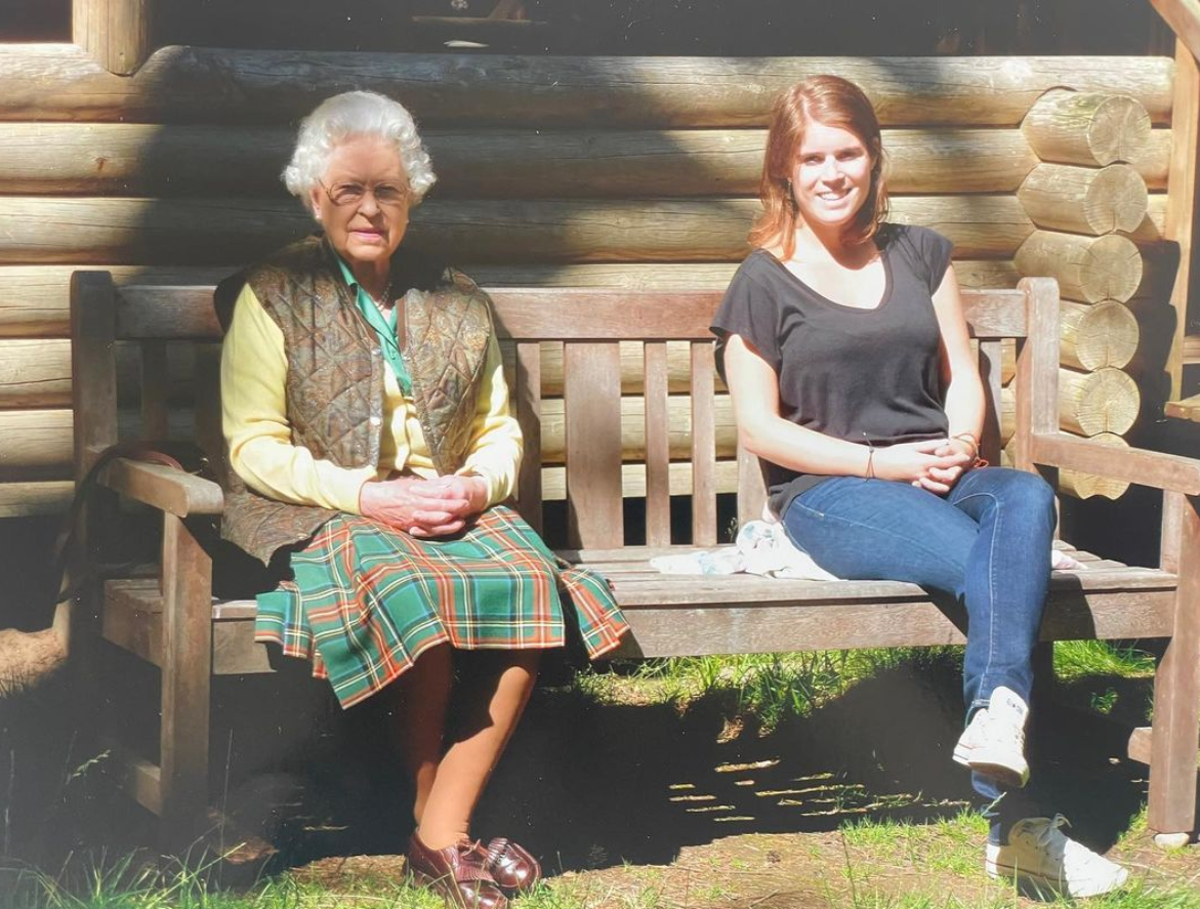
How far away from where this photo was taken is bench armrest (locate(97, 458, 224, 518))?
11.3 feet

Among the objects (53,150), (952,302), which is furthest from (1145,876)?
(53,150)

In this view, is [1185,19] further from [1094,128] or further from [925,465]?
[925,465]

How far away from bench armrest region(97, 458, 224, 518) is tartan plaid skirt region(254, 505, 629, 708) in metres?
0.24

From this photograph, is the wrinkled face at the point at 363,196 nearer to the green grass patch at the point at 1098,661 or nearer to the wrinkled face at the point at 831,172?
the wrinkled face at the point at 831,172

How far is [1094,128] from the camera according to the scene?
18.5 feet

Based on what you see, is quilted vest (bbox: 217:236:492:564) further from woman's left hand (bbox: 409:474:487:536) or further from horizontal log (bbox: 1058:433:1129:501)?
horizontal log (bbox: 1058:433:1129:501)

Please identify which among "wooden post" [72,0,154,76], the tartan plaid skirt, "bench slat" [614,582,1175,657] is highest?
"wooden post" [72,0,154,76]

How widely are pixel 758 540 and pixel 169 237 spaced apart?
224cm

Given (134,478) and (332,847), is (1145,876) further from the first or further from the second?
(134,478)

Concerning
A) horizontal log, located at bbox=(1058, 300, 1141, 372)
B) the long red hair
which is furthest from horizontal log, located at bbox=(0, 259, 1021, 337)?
the long red hair

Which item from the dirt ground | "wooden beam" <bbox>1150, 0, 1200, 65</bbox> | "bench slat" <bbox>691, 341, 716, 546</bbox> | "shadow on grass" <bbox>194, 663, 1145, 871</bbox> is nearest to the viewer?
the dirt ground

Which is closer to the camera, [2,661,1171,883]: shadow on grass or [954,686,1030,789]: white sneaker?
[954,686,1030,789]: white sneaker

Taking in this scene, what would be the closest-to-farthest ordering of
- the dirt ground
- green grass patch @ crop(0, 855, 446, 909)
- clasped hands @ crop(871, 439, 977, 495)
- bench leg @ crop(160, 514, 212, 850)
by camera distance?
green grass patch @ crop(0, 855, 446, 909)
bench leg @ crop(160, 514, 212, 850)
the dirt ground
clasped hands @ crop(871, 439, 977, 495)

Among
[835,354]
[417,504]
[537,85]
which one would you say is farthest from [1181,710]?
[537,85]
